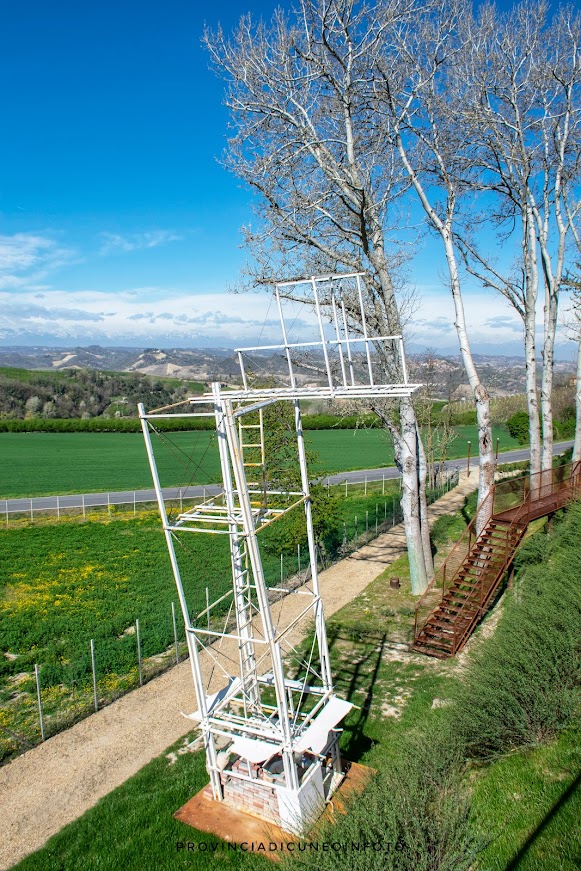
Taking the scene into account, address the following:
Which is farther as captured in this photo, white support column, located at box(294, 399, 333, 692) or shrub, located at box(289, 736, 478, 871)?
white support column, located at box(294, 399, 333, 692)

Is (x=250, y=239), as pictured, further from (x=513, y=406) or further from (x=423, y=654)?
(x=513, y=406)

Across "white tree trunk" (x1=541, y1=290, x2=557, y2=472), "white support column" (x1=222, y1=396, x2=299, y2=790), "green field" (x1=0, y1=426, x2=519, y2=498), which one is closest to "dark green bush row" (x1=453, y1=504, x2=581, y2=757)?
"white support column" (x1=222, y1=396, x2=299, y2=790)

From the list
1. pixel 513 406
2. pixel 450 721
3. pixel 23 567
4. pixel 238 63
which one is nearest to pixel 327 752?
pixel 450 721

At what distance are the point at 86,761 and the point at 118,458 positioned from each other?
45.3 meters

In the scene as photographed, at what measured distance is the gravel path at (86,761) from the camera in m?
9.45

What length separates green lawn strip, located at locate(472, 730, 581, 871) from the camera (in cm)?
619

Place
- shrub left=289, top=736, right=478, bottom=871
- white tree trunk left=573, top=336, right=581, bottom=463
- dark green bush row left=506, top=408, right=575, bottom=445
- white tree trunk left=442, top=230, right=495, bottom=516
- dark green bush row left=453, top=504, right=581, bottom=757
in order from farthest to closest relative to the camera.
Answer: dark green bush row left=506, top=408, right=575, bottom=445
white tree trunk left=573, top=336, right=581, bottom=463
white tree trunk left=442, top=230, right=495, bottom=516
dark green bush row left=453, top=504, right=581, bottom=757
shrub left=289, top=736, right=478, bottom=871

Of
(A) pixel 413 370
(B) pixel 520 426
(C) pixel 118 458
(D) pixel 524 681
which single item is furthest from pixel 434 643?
(C) pixel 118 458

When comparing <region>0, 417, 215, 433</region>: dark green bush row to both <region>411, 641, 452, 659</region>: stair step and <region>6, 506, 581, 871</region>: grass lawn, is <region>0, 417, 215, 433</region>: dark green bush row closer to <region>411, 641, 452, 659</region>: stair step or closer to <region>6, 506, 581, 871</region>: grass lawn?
<region>411, 641, 452, 659</region>: stair step

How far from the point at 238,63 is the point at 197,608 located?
46.6 feet

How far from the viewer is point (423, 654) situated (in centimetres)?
1405

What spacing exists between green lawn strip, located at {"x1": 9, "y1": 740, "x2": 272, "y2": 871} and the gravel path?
0.41 m

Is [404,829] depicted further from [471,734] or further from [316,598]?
[316,598]

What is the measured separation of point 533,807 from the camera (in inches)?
277
